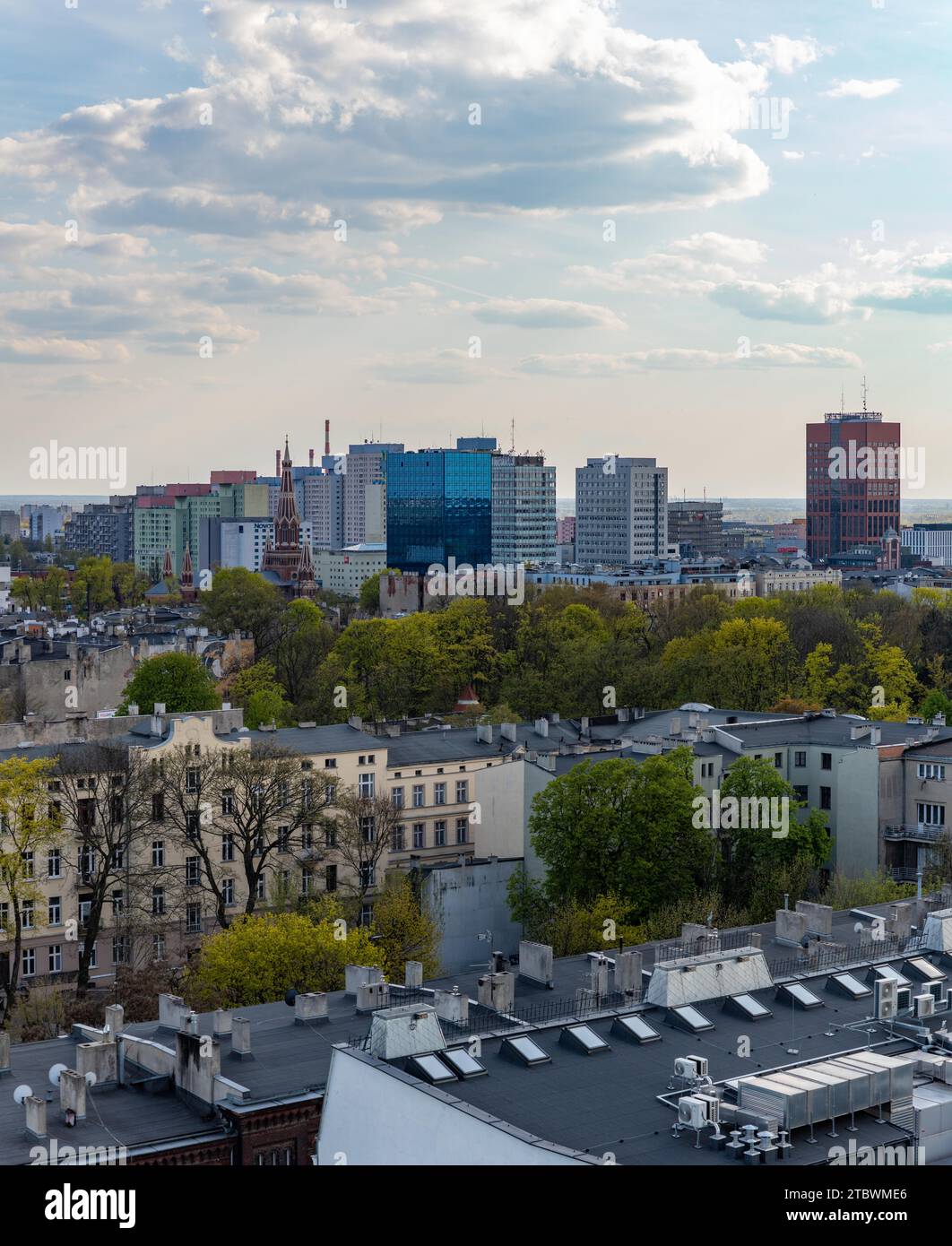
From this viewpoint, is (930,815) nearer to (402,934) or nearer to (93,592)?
(402,934)

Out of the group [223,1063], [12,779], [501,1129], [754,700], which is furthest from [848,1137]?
[754,700]

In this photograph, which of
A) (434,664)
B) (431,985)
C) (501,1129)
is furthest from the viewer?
(434,664)

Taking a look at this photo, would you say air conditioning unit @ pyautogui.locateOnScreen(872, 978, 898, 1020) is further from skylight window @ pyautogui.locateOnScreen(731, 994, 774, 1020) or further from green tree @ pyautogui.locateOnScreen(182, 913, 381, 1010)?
green tree @ pyautogui.locateOnScreen(182, 913, 381, 1010)

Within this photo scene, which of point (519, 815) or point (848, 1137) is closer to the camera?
point (848, 1137)

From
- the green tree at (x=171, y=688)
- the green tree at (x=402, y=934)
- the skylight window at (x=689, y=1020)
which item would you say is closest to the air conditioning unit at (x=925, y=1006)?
the skylight window at (x=689, y=1020)

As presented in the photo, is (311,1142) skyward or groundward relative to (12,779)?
groundward

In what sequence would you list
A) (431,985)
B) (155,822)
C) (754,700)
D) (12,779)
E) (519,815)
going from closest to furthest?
(431,985)
(12,779)
(155,822)
(519,815)
(754,700)

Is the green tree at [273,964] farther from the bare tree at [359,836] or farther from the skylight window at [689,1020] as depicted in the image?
the bare tree at [359,836]
